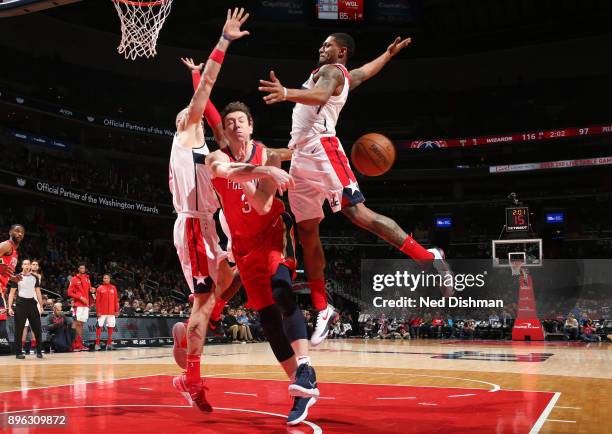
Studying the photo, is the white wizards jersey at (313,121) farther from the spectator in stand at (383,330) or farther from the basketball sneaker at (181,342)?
the spectator in stand at (383,330)

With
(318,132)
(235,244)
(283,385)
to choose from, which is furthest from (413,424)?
(283,385)

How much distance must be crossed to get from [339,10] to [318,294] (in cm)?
2251

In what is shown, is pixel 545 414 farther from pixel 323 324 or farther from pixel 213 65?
pixel 213 65

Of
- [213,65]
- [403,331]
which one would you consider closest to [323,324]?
[213,65]

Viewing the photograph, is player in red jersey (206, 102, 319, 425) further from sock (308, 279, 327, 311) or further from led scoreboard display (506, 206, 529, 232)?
led scoreboard display (506, 206, 529, 232)

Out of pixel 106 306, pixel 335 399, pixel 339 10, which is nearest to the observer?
pixel 335 399

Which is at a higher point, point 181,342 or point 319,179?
point 319,179

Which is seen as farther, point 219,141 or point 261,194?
point 219,141

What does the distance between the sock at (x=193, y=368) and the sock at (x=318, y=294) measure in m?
1.07

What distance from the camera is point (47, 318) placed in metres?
14.8

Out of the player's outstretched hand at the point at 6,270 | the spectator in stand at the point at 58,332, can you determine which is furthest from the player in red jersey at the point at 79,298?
the player's outstretched hand at the point at 6,270

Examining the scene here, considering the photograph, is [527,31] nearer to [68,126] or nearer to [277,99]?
[68,126]

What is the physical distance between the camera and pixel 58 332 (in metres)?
14.5

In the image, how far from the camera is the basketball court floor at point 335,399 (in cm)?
466
